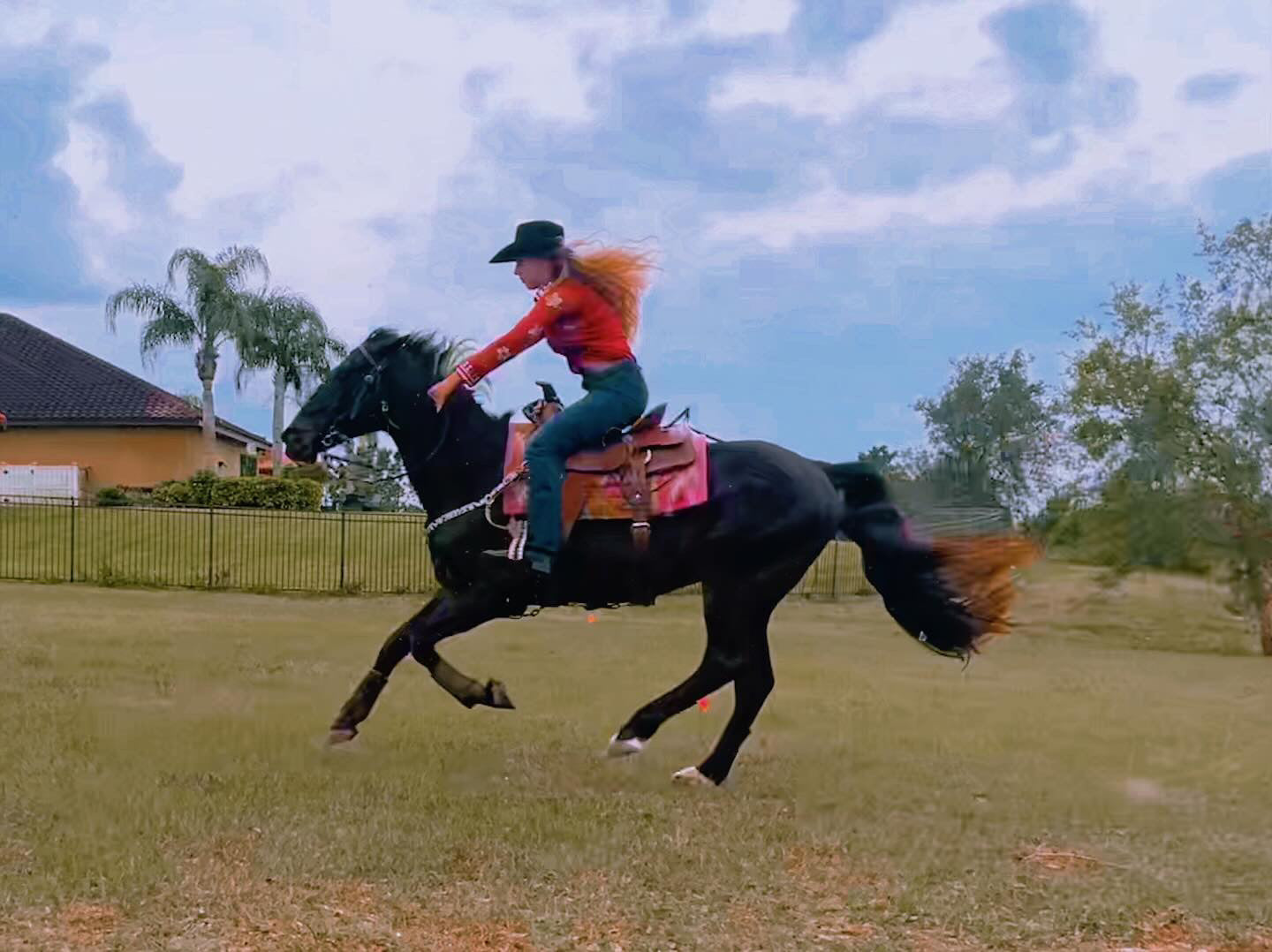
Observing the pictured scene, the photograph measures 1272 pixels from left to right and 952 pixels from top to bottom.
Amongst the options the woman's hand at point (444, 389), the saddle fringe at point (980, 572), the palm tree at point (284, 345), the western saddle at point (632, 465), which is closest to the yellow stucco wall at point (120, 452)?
the palm tree at point (284, 345)

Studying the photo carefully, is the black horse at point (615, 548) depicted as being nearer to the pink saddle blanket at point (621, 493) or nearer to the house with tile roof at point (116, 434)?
the pink saddle blanket at point (621, 493)

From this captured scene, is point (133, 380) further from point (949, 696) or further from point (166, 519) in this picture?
point (949, 696)

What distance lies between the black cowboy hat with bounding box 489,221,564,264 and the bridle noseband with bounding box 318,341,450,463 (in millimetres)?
742

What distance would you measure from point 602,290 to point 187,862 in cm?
304

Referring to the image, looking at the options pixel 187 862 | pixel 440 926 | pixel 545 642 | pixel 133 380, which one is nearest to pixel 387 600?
pixel 545 642

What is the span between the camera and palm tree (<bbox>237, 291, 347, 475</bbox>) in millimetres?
10539

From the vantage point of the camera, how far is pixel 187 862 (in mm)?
4371

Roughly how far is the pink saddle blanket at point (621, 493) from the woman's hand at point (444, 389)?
459mm

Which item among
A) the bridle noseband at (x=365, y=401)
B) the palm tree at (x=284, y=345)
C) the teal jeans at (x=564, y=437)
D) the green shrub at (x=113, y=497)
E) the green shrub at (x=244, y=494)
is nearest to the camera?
the teal jeans at (x=564, y=437)

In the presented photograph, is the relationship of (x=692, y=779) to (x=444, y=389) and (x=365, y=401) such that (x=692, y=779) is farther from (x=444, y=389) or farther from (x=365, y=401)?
(x=365, y=401)

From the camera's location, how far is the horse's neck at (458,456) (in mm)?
5801

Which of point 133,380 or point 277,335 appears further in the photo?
point 133,380

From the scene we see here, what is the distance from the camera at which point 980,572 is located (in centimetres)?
601

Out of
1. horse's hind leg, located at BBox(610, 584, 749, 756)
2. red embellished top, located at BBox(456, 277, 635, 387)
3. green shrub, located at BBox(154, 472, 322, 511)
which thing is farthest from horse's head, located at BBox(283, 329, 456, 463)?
green shrub, located at BBox(154, 472, 322, 511)
